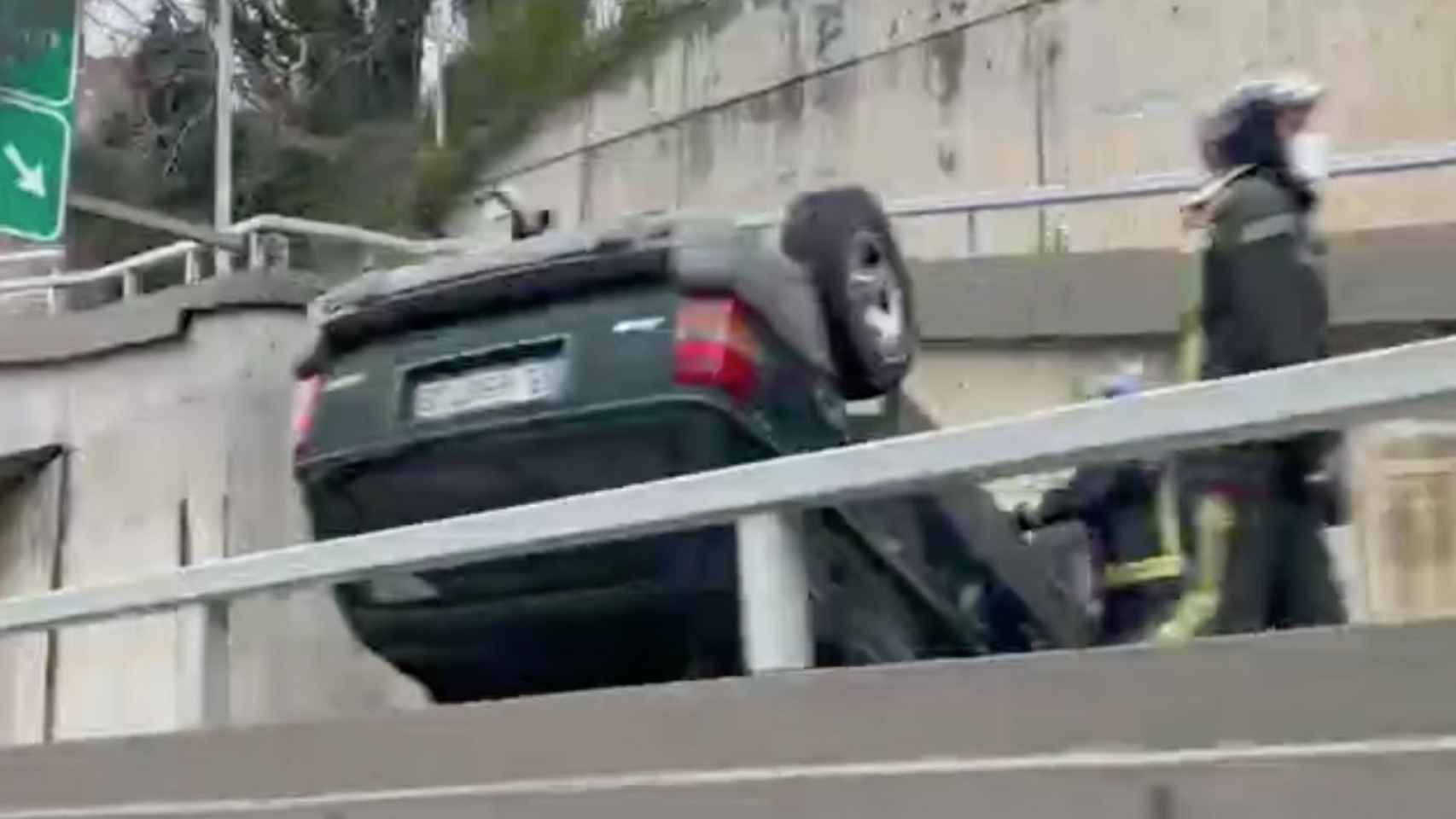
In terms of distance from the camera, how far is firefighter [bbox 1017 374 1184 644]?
5.60 m

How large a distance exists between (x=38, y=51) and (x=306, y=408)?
9.32m

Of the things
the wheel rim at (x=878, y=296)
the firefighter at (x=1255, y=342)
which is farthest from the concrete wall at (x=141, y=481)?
the firefighter at (x=1255, y=342)

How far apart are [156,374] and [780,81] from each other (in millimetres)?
8349

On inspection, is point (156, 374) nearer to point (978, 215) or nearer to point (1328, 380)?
point (978, 215)

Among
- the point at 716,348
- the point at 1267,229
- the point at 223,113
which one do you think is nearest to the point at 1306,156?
the point at 1267,229

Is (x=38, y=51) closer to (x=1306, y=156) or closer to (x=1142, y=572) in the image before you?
(x=1142, y=572)

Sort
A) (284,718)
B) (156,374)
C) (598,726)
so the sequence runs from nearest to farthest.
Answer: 1. (598,726)
2. (284,718)
3. (156,374)

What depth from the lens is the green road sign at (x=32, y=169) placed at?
1396 centimetres

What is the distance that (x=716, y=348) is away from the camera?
17.1 feet

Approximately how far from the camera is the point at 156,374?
11.3m

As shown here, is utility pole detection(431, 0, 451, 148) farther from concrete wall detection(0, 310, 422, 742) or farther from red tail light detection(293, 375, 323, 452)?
red tail light detection(293, 375, 323, 452)

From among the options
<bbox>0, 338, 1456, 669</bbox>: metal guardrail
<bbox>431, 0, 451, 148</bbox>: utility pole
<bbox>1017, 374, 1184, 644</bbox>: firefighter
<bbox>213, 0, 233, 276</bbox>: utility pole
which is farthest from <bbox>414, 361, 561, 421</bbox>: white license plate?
<bbox>431, 0, 451, 148</bbox>: utility pole

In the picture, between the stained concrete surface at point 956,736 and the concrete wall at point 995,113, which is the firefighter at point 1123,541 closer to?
the stained concrete surface at point 956,736

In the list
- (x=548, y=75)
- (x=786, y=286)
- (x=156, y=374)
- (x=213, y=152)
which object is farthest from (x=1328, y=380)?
A: (x=213, y=152)
